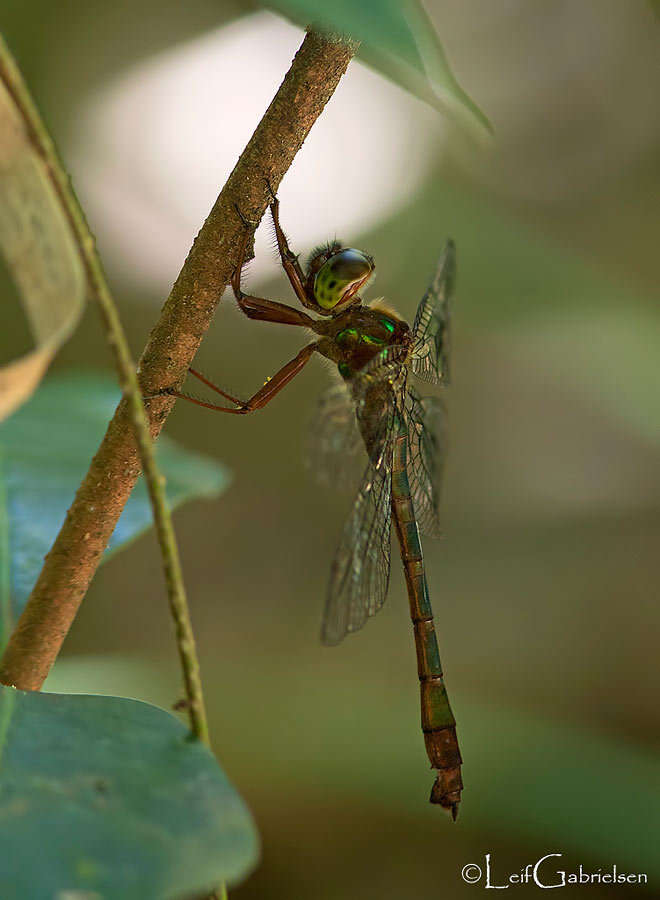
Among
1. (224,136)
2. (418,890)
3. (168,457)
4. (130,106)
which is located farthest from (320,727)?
(130,106)

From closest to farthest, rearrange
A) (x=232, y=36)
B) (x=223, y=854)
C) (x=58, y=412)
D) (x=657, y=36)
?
(x=223, y=854) → (x=58, y=412) → (x=232, y=36) → (x=657, y=36)

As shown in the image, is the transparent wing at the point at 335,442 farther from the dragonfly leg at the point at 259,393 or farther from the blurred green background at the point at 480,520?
the blurred green background at the point at 480,520

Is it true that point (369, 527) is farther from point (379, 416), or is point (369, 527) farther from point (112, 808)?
point (112, 808)

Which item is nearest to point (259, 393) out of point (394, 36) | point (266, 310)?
point (266, 310)

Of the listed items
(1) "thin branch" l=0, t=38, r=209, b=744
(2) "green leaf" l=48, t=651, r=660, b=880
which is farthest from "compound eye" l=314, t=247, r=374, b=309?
(2) "green leaf" l=48, t=651, r=660, b=880

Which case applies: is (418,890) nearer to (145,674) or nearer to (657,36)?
(145,674)

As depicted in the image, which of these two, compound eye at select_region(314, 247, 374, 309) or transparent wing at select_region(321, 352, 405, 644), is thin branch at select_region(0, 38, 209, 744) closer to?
transparent wing at select_region(321, 352, 405, 644)

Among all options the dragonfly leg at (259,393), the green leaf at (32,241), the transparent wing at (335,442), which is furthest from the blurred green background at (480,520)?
the green leaf at (32,241)

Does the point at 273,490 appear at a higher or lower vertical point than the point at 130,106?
lower
